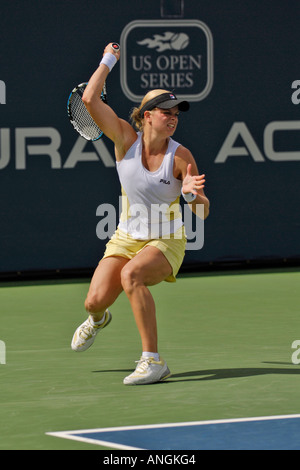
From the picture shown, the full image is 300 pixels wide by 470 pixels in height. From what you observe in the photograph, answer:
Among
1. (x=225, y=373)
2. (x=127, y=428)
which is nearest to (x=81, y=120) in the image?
(x=225, y=373)

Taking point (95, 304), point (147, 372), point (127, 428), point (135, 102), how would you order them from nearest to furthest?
1. point (127, 428)
2. point (147, 372)
3. point (95, 304)
4. point (135, 102)

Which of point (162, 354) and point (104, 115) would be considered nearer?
point (104, 115)

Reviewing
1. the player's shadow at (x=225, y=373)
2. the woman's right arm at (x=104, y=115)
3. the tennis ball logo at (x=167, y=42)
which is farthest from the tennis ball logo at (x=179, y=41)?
the player's shadow at (x=225, y=373)

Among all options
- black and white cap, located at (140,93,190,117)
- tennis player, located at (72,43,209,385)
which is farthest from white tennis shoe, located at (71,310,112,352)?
black and white cap, located at (140,93,190,117)

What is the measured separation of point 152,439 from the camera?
15.9 feet

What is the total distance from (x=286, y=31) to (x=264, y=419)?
21.0ft

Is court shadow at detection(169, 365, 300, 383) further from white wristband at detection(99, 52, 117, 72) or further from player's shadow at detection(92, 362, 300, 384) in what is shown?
white wristband at detection(99, 52, 117, 72)

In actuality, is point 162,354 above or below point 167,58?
below

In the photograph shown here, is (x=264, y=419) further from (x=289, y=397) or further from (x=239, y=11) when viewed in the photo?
(x=239, y=11)

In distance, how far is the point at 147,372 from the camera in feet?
19.9

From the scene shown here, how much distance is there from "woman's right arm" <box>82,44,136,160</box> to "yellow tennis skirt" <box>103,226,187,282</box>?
19.0 inches

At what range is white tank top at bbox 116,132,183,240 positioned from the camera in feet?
20.9

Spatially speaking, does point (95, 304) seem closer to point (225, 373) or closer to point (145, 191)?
point (145, 191)

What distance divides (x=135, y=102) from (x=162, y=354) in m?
4.11
